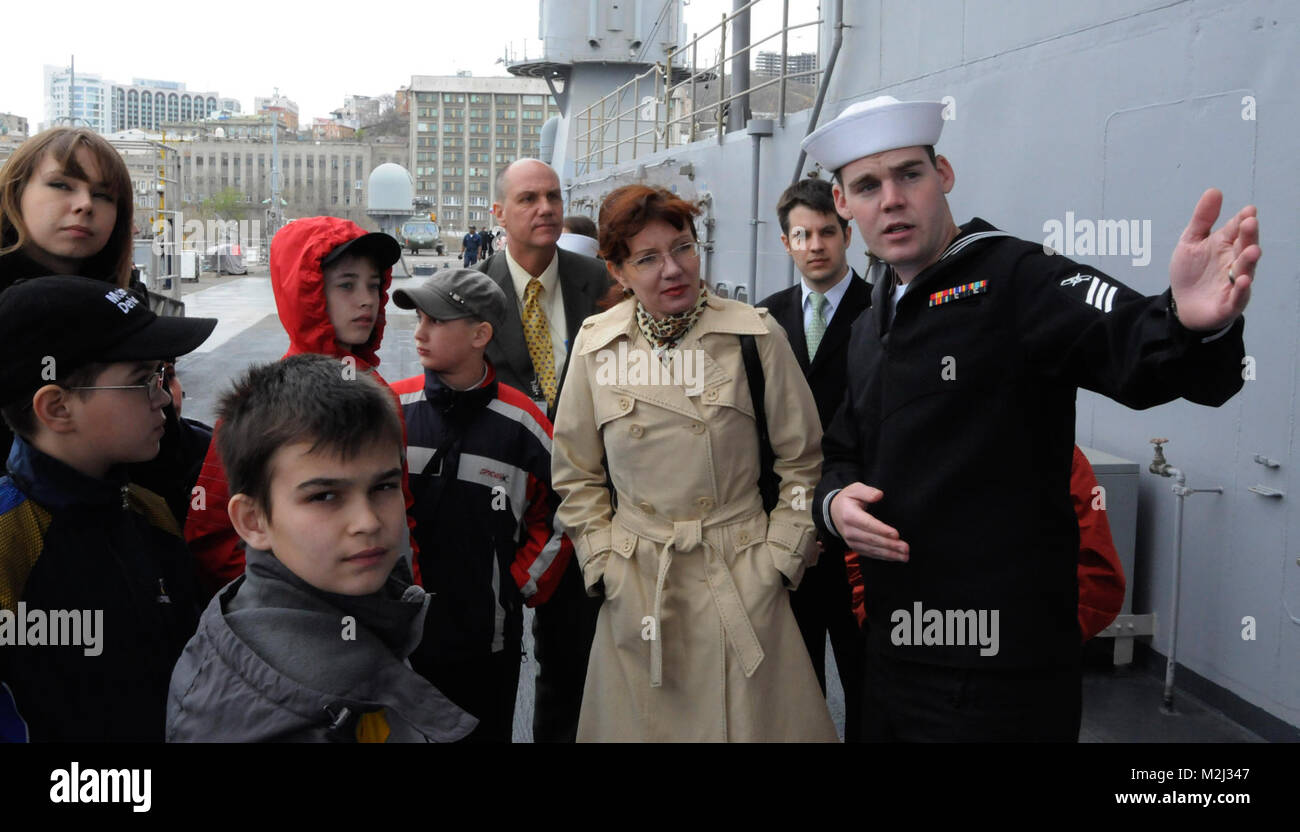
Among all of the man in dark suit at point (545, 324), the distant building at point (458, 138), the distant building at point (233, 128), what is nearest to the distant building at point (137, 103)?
the distant building at point (233, 128)

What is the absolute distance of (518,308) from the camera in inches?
160

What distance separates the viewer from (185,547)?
92.0 inches

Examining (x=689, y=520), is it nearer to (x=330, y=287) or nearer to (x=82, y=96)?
(x=330, y=287)

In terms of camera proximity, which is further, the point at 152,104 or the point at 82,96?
the point at 152,104

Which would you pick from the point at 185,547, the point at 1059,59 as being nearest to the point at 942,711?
the point at 185,547

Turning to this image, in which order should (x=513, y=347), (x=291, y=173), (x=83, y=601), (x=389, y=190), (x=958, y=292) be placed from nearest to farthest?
1. (x=83, y=601)
2. (x=958, y=292)
3. (x=513, y=347)
4. (x=389, y=190)
5. (x=291, y=173)

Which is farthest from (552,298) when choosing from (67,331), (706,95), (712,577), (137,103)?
(137,103)

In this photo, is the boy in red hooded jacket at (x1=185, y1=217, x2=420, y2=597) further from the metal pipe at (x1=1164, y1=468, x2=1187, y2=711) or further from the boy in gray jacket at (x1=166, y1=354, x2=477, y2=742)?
the metal pipe at (x1=1164, y1=468, x2=1187, y2=711)

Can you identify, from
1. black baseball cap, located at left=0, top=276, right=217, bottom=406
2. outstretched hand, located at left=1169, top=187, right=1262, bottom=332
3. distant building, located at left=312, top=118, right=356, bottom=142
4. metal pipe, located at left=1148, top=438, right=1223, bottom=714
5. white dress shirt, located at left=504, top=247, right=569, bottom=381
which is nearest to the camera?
outstretched hand, located at left=1169, top=187, right=1262, bottom=332

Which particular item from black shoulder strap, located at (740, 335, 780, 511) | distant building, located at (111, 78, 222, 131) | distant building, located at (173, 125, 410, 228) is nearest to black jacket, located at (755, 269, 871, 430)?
black shoulder strap, located at (740, 335, 780, 511)

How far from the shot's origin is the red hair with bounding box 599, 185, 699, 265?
2.93m

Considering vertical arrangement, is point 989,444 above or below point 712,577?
above

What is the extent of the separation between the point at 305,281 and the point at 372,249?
262 millimetres

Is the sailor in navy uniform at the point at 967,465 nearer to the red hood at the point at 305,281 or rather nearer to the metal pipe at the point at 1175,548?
the red hood at the point at 305,281
